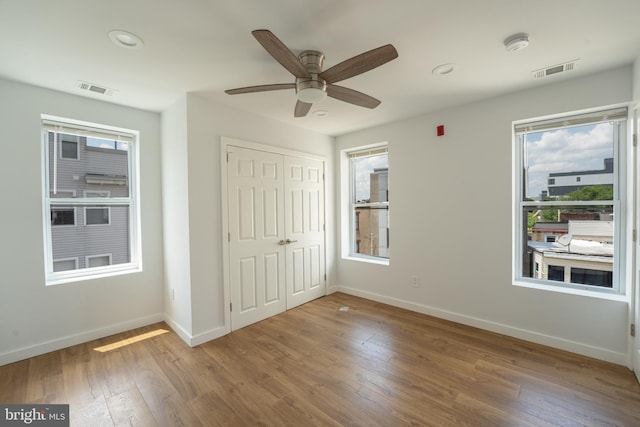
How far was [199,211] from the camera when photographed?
9.10 feet

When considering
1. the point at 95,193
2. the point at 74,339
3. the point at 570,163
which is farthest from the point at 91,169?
the point at 570,163

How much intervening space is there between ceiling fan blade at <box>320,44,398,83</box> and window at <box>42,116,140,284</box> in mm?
2646

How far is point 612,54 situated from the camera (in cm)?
205

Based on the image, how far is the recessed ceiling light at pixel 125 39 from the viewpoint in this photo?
175cm

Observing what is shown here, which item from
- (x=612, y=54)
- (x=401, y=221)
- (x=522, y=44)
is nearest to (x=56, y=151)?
(x=401, y=221)

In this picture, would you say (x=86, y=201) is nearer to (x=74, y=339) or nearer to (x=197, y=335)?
(x=74, y=339)

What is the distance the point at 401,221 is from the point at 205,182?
248 centimetres

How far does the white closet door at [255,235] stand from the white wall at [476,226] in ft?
4.80

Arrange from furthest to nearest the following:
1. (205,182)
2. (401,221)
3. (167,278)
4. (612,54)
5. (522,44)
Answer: (401,221)
(167,278)
(205,182)
(612,54)
(522,44)

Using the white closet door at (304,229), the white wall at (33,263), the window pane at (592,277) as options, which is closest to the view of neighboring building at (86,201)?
the white wall at (33,263)

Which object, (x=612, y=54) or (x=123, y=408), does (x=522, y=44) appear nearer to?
(x=612, y=54)

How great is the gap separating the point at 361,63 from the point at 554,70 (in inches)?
74.6

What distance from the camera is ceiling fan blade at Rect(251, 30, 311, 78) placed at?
4.42 feet

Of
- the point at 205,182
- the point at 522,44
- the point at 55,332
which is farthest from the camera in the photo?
the point at 205,182
